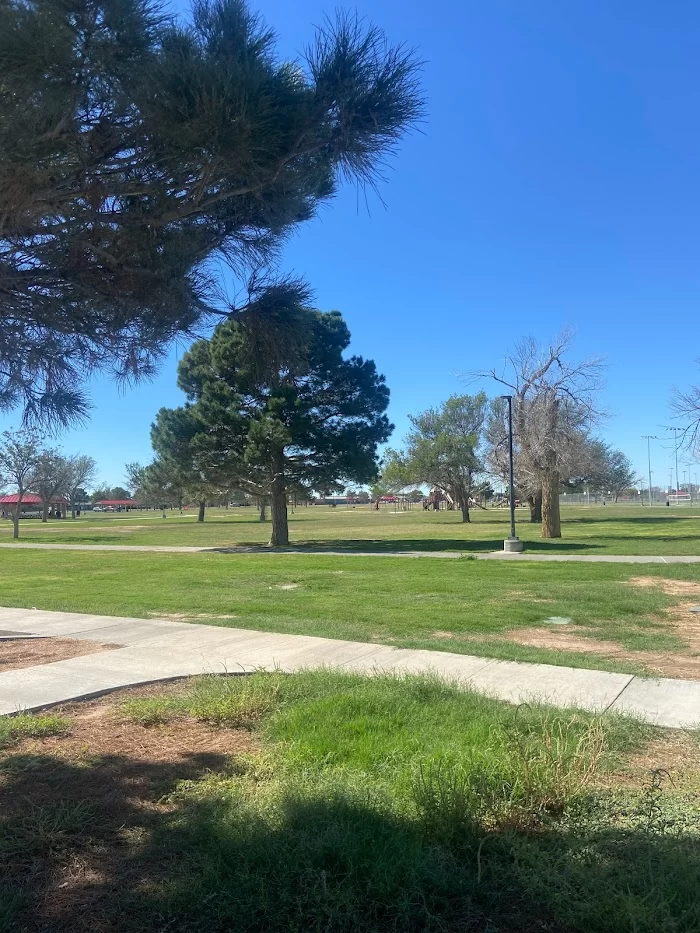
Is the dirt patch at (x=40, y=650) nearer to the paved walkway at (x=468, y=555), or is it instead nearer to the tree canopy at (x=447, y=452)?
the paved walkway at (x=468, y=555)

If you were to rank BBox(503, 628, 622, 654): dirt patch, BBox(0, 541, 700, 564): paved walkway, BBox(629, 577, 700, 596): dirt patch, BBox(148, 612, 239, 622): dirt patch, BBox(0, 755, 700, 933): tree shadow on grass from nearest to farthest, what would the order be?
BBox(0, 755, 700, 933): tree shadow on grass → BBox(503, 628, 622, 654): dirt patch → BBox(148, 612, 239, 622): dirt patch → BBox(629, 577, 700, 596): dirt patch → BBox(0, 541, 700, 564): paved walkway

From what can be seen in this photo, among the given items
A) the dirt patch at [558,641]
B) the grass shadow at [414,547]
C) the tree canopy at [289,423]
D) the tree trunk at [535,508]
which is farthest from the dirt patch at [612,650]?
the tree trunk at [535,508]

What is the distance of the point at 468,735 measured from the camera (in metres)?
4.75

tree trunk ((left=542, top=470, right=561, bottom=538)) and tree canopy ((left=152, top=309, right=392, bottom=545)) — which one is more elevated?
tree canopy ((left=152, top=309, right=392, bottom=545))

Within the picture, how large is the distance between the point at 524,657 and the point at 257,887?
5.40m

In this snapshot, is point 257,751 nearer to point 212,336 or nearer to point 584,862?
point 584,862

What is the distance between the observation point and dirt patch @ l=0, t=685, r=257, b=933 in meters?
3.07

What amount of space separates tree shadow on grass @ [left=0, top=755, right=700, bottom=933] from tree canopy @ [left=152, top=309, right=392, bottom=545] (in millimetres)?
24064

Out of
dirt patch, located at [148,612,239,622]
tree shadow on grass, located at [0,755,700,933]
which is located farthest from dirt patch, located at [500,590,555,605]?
tree shadow on grass, located at [0,755,700,933]

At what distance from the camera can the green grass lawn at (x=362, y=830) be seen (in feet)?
9.55

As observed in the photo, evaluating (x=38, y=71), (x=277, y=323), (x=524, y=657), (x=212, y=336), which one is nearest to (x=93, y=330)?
(x=212, y=336)

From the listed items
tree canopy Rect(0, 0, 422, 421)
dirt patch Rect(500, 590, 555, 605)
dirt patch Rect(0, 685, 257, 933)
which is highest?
tree canopy Rect(0, 0, 422, 421)

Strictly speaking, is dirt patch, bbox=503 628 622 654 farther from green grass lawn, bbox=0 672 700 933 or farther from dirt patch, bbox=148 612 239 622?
dirt patch, bbox=148 612 239 622

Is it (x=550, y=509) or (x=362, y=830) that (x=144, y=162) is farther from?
(x=550, y=509)
